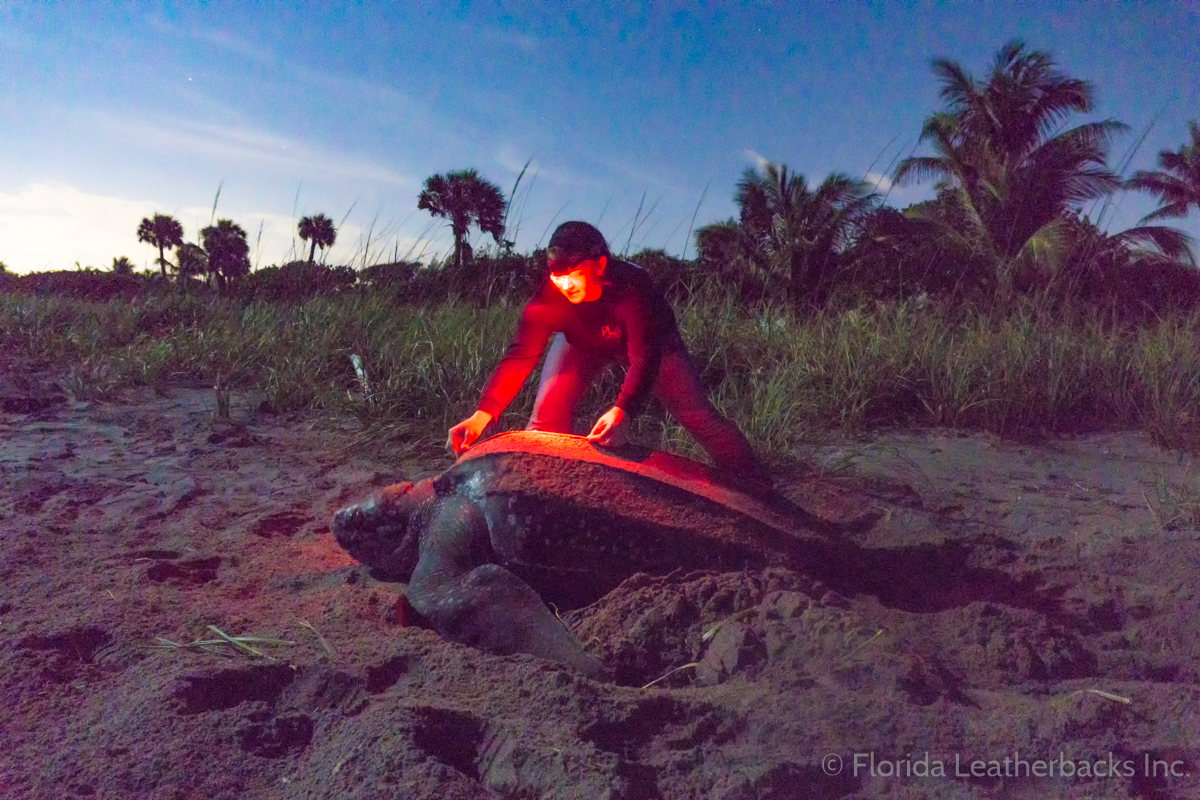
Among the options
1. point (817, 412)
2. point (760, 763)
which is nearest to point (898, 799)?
point (760, 763)

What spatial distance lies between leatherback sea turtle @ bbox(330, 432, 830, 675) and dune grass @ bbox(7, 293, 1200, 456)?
108 cm

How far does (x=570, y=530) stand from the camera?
7.48 ft

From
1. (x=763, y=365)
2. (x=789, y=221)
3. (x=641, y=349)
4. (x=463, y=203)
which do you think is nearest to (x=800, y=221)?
(x=789, y=221)

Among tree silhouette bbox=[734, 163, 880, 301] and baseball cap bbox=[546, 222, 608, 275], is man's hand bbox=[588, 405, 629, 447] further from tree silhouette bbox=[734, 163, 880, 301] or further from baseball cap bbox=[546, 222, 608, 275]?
tree silhouette bbox=[734, 163, 880, 301]

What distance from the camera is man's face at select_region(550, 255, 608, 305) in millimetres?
2514

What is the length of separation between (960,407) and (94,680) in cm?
392

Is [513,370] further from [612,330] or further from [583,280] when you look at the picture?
[583,280]

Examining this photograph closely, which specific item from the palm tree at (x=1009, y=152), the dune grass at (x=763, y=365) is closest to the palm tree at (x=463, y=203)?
the dune grass at (x=763, y=365)

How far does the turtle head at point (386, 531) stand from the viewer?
2.61 meters

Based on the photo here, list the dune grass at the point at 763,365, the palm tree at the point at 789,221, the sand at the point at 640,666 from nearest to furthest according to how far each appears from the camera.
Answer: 1. the sand at the point at 640,666
2. the dune grass at the point at 763,365
3. the palm tree at the point at 789,221

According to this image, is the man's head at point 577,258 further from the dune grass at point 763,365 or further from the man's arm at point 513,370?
the dune grass at point 763,365

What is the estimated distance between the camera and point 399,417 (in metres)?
3.93

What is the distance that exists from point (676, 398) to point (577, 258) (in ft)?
2.48

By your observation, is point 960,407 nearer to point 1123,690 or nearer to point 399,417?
point 1123,690
